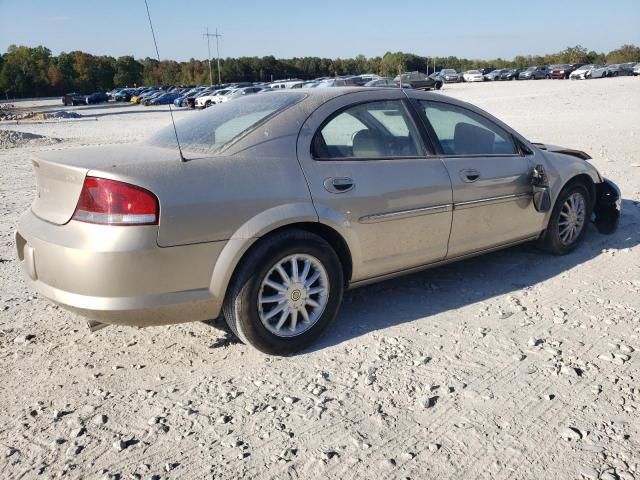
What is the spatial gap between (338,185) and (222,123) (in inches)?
36.8

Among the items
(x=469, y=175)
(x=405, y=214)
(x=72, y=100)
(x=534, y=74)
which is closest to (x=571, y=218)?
(x=469, y=175)

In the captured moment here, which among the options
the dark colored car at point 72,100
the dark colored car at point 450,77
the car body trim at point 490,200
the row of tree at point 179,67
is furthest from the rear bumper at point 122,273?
the row of tree at point 179,67

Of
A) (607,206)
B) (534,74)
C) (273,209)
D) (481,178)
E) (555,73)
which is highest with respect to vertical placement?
(273,209)

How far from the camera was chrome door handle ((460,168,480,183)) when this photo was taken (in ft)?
14.0

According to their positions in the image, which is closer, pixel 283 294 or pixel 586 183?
pixel 283 294

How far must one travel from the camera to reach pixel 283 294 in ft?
11.5

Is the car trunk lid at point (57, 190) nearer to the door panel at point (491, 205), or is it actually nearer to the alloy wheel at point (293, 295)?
the alloy wheel at point (293, 295)

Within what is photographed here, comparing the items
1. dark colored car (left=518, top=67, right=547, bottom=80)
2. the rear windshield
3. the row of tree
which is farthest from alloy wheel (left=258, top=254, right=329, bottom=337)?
the row of tree

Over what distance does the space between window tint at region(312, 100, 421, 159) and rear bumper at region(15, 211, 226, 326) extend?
1086 millimetres

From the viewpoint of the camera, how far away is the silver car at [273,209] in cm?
303

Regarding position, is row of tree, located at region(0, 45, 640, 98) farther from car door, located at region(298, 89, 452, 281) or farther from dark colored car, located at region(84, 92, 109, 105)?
car door, located at region(298, 89, 452, 281)

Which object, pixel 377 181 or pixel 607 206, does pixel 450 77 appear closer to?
pixel 607 206

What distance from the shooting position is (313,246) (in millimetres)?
3545

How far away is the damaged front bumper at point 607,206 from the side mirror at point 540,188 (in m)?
1.15
